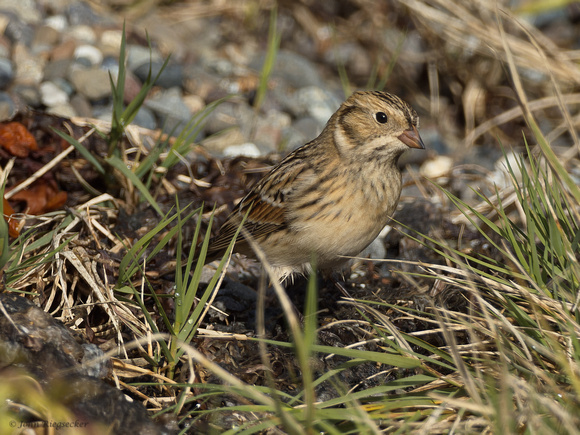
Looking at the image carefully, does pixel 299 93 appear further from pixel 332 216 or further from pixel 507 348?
pixel 507 348

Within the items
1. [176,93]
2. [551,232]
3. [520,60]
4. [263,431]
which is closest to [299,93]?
[176,93]

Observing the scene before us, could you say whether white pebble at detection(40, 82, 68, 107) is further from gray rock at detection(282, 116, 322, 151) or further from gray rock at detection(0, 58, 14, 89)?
gray rock at detection(282, 116, 322, 151)

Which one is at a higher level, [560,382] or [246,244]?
[560,382]

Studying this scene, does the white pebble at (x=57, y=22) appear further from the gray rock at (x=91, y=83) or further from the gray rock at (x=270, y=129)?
the gray rock at (x=270, y=129)

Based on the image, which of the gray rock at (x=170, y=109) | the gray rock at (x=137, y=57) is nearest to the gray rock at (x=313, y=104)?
the gray rock at (x=170, y=109)

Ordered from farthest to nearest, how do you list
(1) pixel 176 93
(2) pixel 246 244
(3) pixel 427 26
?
(3) pixel 427 26
(1) pixel 176 93
(2) pixel 246 244

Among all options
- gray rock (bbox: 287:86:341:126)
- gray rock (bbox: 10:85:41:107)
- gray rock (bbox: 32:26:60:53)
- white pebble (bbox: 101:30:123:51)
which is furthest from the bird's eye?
gray rock (bbox: 32:26:60:53)

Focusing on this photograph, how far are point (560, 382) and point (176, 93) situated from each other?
462 cm

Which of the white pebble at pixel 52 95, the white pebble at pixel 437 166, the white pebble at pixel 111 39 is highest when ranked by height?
the white pebble at pixel 111 39

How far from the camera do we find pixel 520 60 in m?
6.85

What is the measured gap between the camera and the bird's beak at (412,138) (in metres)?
3.78

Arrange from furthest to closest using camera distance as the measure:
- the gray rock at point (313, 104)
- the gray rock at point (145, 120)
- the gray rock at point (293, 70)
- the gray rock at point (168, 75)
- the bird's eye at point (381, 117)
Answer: the gray rock at point (293, 70)
the gray rock at point (313, 104)
the gray rock at point (168, 75)
the gray rock at point (145, 120)
the bird's eye at point (381, 117)

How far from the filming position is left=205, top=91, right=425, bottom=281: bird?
12.6ft

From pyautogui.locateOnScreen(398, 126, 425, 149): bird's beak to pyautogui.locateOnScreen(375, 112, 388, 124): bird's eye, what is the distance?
13 centimetres
